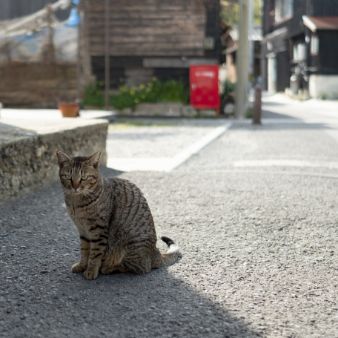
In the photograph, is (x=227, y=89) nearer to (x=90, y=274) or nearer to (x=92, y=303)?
(x=90, y=274)

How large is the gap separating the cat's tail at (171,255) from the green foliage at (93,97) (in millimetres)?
18462

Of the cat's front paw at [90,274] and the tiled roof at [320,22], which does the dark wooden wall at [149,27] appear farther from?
the cat's front paw at [90,274]

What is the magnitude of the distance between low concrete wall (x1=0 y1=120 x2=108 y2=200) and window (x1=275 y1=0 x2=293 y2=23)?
3528 cm

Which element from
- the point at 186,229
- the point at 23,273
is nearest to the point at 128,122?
the point at 186,229

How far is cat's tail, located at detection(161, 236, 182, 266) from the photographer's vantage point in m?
4.95

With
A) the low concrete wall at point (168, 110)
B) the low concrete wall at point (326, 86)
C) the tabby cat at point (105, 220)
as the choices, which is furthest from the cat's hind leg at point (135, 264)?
the low concrete wall at point (326, 86)

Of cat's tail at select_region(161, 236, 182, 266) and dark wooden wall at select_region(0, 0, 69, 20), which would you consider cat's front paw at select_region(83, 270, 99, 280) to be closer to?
cat's tail at select_region(161, 236, 182, 266)

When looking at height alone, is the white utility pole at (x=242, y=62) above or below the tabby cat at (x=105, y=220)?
above

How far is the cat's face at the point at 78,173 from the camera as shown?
4.21m

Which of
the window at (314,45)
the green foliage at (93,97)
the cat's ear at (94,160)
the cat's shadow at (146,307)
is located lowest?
the cat's shadow at (146,307)

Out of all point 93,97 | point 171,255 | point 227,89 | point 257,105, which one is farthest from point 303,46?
point 171,255

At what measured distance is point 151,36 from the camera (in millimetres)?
23188

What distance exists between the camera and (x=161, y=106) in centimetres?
2305

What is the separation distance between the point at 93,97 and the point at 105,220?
1928 cm
